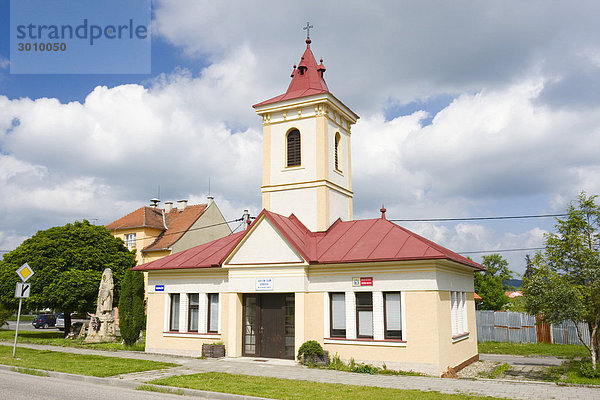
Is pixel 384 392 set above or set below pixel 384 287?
below

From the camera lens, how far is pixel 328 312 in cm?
1766

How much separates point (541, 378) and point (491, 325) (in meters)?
13.7

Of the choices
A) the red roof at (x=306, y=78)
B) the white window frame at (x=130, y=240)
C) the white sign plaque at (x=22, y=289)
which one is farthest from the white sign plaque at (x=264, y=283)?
the white window frame at (x=130, y=240)

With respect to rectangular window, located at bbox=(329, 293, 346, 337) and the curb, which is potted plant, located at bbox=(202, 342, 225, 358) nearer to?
rectangular window, located at bbox=(329, 293, 346, 337)

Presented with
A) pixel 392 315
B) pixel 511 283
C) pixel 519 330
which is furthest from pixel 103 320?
pixel 511 283

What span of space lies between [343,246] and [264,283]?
3.41 m

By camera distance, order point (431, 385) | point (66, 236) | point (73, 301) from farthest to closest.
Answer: point (66, 236) < point (73, 301) < point (431, 385)

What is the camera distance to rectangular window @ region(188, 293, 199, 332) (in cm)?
2039

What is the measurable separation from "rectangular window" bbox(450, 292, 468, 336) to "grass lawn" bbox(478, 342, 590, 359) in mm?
4669

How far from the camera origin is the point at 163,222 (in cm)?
4872

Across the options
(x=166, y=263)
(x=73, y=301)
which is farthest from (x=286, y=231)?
(x=73, y=301)

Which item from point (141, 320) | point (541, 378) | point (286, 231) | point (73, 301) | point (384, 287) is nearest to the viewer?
Result: point (541, 378)

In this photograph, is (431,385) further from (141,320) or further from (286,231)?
(141,320)

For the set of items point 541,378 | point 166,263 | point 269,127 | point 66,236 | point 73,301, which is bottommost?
point 541,378
